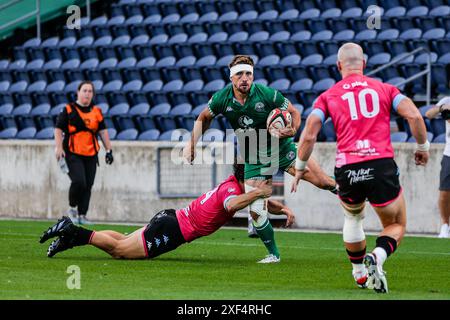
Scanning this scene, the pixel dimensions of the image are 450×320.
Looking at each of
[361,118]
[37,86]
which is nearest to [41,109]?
[37,86]

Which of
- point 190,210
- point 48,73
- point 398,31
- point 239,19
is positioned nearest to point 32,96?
point 48,73

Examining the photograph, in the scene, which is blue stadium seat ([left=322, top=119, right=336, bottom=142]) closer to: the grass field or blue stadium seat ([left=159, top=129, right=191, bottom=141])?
blue stadium seat ([left=159, top=129, right=191, bottom=141])

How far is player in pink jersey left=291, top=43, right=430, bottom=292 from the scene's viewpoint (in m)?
9.48

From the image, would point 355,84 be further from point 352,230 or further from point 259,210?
point 259,210

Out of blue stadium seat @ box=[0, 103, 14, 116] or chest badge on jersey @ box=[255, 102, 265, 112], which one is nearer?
chest badge on jersey @ box=[255, 102, 265, 112]

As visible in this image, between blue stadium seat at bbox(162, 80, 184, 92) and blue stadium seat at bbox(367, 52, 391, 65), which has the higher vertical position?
blue stadium seat at bbox(367, 52, 391, 65)

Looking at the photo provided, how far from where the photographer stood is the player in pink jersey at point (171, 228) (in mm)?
11977

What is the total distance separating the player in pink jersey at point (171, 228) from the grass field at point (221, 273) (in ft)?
0.57

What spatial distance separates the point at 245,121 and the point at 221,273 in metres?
1.80

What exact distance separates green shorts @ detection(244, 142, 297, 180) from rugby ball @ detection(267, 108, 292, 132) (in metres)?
0.39

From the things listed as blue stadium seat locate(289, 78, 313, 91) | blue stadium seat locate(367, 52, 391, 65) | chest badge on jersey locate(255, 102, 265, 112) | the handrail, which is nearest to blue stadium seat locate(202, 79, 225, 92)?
blue stadium seat locate(289, 78, 313, 91)

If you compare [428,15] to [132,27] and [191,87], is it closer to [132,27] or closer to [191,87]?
[191,87]

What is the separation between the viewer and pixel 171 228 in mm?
12086

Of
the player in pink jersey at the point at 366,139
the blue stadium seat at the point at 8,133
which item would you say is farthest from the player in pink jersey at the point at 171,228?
the blue stadium seat at the point at 8,133
